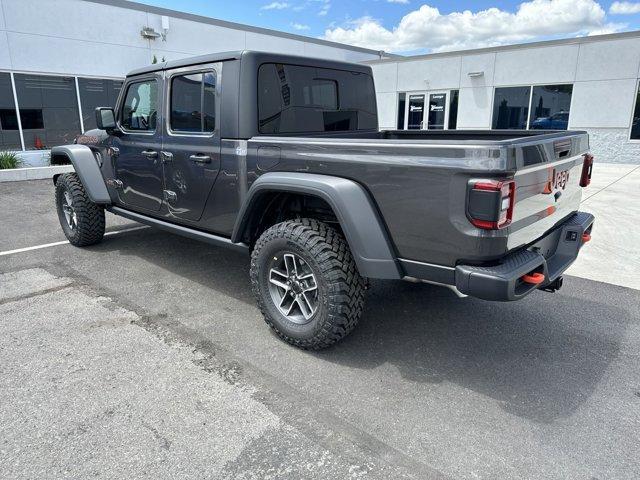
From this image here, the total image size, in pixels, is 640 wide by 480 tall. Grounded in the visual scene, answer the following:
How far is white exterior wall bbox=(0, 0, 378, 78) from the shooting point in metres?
11.9

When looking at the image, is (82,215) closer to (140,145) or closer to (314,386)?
(140,145)

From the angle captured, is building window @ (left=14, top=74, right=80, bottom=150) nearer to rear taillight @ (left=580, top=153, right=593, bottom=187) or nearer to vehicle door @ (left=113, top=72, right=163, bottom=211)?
vehicle door @ (left=113, top=72, right=163, bottom=211)

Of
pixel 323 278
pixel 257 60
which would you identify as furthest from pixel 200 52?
pixel 323 278

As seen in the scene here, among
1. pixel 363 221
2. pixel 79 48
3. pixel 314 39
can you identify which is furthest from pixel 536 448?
pixel 314 39

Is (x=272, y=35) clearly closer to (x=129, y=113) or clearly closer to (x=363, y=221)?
(x=129, y=113)

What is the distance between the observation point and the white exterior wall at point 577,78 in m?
13.2

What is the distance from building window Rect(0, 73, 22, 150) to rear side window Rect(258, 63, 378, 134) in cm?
1149

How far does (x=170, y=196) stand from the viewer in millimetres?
4125

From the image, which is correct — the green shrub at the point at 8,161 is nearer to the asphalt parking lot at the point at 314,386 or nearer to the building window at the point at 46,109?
the building window at the point at 46,109

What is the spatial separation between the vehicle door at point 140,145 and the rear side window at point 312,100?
1.21 metres

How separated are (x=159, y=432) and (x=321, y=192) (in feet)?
5.24

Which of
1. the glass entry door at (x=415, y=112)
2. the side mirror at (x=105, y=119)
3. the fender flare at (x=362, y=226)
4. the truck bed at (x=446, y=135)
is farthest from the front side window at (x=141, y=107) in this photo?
the glass entry door at (x=415, y=112)

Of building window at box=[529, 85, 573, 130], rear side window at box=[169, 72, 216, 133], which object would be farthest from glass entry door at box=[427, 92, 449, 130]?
rear side window at box=[169, 72, 216, 133]

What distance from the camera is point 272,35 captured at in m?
18.5
